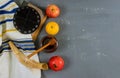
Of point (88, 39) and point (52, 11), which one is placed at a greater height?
point (52, 11)

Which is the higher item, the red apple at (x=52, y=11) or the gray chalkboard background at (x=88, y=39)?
the red apple at (x=52, y=11)

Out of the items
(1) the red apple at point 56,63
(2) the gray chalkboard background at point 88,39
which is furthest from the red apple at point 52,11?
(1) the red apple at point 56,63

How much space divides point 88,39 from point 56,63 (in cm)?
15

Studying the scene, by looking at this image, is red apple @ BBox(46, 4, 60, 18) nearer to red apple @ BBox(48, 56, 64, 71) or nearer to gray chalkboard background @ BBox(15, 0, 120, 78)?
gray chalkboard background @ BBox(15, 0, 120, 78)

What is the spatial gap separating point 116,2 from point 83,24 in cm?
15

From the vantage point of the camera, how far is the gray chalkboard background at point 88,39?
2.94 feet

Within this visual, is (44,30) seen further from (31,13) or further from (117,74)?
(117,74)

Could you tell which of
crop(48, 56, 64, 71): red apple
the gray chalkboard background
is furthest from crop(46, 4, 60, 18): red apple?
crop(48, 56, 64, 71): red apple

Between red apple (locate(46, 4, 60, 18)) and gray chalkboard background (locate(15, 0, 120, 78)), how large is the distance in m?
0.02

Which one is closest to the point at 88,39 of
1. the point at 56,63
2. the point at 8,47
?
the point at 56,63

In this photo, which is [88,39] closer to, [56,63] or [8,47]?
[56,63]

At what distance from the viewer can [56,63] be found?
879mm

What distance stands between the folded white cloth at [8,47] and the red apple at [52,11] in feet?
0.36

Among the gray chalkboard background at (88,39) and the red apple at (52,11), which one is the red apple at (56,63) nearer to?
the gray chalkboard background at (88,39)
